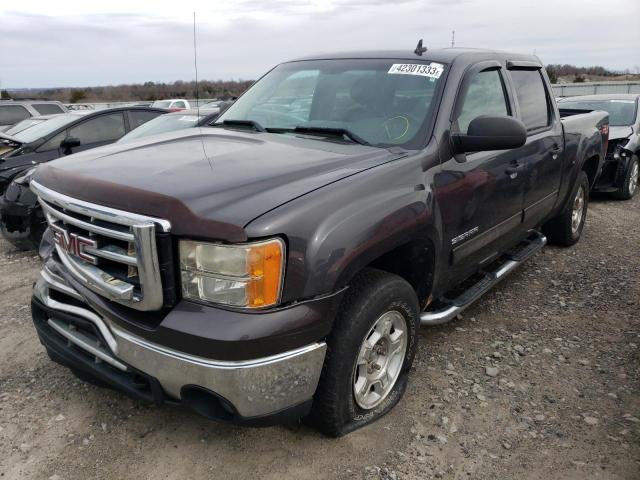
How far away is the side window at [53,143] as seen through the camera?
6883 mm

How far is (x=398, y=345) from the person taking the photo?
2834mm

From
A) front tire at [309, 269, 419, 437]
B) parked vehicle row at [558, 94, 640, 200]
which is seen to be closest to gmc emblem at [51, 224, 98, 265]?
front tire at [309, 269, 419, 437]

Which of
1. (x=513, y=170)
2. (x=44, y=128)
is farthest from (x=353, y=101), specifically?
(x=44, y=128)

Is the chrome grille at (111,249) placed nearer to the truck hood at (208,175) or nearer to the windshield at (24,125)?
the truck hood at (208,175)

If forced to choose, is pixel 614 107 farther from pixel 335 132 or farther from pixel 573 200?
pixel 335 132

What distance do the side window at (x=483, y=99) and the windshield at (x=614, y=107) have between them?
5.47 metres

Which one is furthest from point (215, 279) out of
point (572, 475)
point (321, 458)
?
point (572, 475)

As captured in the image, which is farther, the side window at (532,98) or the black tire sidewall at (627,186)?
the black tire sidewall at (627,186)

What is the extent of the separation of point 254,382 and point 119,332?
2.07ft

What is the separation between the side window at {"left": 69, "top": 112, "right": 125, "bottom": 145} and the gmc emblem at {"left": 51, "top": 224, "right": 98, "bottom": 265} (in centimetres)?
537

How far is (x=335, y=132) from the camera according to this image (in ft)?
10.1

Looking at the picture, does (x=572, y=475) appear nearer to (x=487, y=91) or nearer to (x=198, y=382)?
(x=198, y=382)

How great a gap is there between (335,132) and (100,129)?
18.5 feet

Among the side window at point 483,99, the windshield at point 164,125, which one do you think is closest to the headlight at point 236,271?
the side window at point 483,99
